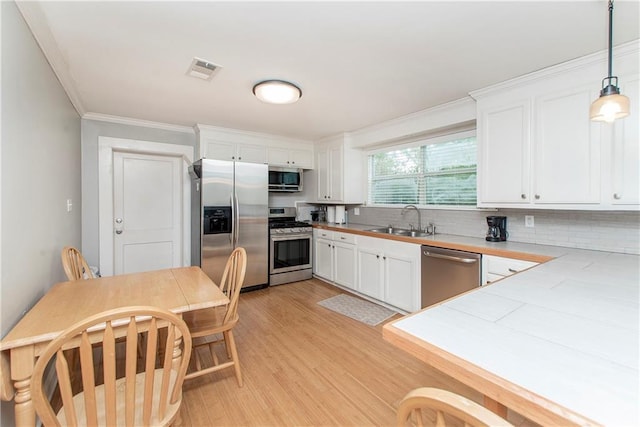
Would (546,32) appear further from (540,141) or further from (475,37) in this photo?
(540,141)

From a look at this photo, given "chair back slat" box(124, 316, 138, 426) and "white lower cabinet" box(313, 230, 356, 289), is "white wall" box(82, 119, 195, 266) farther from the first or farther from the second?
"chair back slat" box(124, 316, 138, 426)

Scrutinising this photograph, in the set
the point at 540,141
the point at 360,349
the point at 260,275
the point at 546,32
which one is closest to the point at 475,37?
the point at 546,32

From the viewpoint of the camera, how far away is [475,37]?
1.83 m

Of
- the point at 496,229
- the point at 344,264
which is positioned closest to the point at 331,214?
the point at 344,264

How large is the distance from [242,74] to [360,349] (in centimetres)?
249

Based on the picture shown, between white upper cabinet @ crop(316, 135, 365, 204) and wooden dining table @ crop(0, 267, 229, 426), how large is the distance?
2.59m

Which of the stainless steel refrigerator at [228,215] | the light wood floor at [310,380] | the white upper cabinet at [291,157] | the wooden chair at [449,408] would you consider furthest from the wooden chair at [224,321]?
the white upper cabinet at [291,157]

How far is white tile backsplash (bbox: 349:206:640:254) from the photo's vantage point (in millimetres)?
2113

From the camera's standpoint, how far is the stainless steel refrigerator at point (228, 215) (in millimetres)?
3609

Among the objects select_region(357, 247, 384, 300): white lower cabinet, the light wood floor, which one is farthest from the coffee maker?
the light wood floor

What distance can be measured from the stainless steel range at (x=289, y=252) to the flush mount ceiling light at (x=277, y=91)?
2.05m

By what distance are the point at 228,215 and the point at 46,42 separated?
90.6 inches

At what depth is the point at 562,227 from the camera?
243 cm

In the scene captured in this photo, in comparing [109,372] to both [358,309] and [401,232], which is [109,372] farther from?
[401,232]
